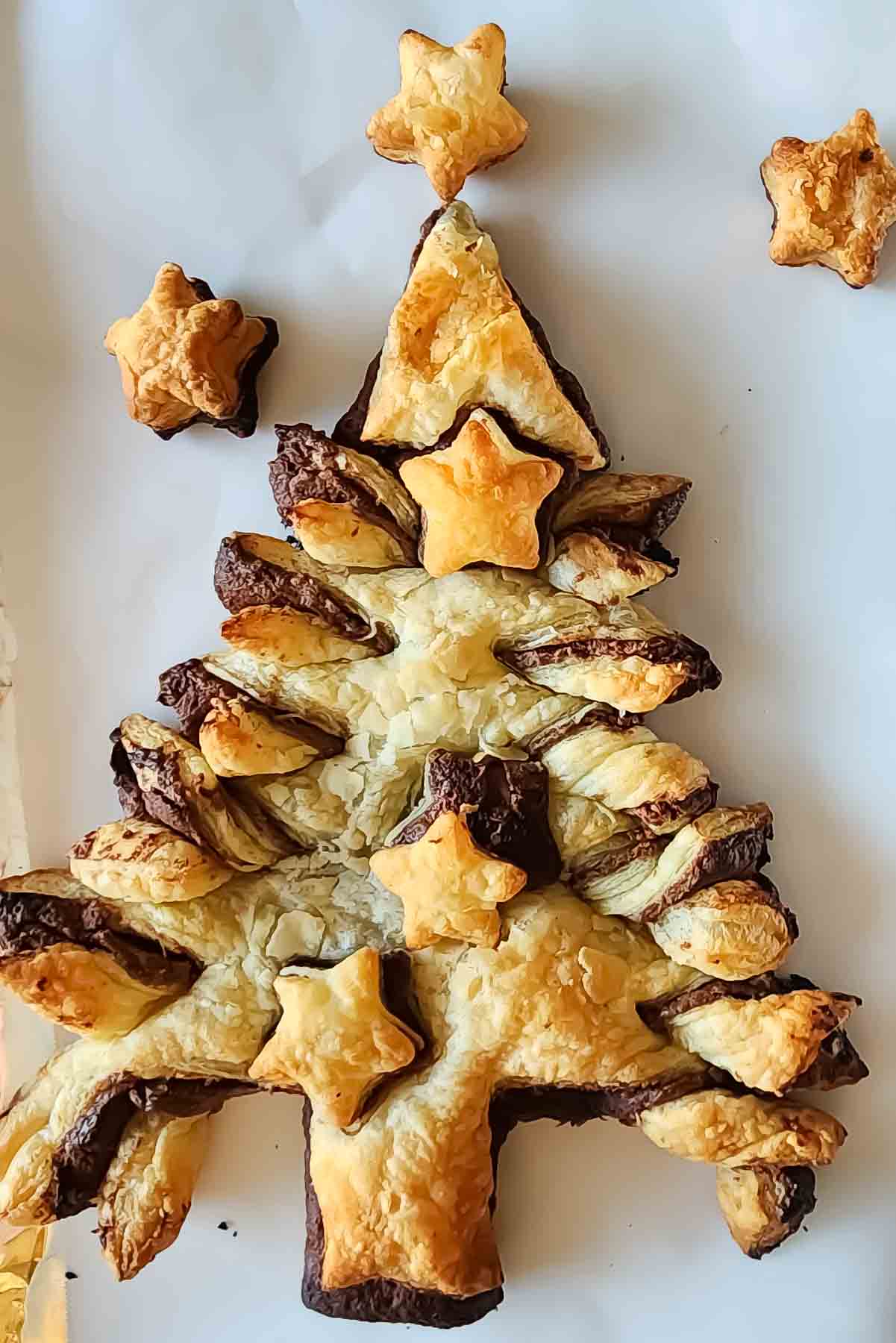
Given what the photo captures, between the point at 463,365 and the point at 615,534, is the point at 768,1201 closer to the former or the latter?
the point at 615,534

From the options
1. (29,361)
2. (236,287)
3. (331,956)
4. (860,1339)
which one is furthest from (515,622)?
(860,1339)

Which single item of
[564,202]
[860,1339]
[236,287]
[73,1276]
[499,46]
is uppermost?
[499,46]

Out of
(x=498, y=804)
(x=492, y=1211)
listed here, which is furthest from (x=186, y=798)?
(x=492, y=1211)

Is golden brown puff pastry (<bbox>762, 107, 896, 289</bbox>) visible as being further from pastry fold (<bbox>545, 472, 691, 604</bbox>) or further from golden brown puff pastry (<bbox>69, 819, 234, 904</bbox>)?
golden brown puff pastry (<bbox>69, 819, 234, 904</bbox>)

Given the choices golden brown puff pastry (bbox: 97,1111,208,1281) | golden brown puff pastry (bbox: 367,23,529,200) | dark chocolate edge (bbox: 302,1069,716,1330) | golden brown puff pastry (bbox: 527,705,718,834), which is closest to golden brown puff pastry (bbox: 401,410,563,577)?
golden brown puff pastry (bbox: 527,705,718,834)

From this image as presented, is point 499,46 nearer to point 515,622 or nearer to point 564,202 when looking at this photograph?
point 564,202
